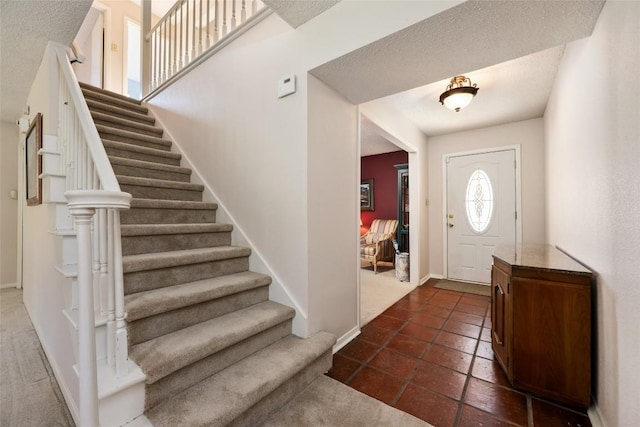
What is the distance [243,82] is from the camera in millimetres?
2314

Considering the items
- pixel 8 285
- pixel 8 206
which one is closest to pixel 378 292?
pixel 8 285

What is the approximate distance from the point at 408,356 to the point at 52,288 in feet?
8.08

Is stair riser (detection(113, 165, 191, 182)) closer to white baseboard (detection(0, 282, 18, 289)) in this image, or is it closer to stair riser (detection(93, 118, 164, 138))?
stair riser (detection(93, 118, 164, 138))

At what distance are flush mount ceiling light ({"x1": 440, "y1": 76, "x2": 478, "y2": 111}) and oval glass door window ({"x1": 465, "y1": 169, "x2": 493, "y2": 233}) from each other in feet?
5.70

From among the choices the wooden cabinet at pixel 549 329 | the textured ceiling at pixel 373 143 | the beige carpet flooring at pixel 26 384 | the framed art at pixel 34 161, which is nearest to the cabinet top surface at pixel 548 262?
the wooden cabinet at pixel 549 329

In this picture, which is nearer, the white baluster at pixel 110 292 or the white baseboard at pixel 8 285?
the white baluster at pixel 110 292

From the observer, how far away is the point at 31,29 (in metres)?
1.85

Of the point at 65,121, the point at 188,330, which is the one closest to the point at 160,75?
the point at 65,121

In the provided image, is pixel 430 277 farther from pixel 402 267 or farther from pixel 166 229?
pixel 166 229

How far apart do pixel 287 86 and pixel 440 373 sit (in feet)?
7.40

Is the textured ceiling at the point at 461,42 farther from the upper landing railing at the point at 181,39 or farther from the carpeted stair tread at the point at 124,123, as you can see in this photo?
the carpeted stair tread at the point at 124,123

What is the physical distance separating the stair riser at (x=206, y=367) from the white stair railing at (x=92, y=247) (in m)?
0.19

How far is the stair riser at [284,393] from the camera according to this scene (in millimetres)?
1312

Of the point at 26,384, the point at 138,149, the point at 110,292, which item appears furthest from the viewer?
the point at 138,149
